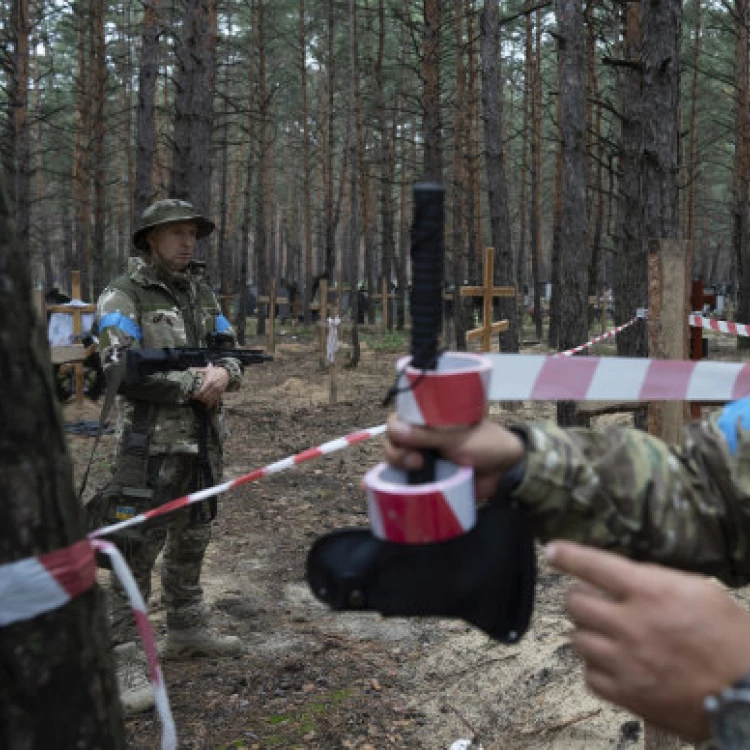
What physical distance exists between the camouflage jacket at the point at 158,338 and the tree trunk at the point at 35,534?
102 inches

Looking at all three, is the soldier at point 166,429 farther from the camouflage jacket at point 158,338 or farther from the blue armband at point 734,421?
the blue armband at point 734,421

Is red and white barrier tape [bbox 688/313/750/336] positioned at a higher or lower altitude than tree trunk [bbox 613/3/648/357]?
lower

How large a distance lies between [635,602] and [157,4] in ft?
46.5

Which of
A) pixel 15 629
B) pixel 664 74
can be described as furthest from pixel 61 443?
pixel 664 74

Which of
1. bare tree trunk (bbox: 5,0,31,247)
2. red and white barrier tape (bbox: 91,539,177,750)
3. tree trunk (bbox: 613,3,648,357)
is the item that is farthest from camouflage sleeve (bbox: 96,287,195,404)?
bare tree trunk (bbox: 5,0,31,247)

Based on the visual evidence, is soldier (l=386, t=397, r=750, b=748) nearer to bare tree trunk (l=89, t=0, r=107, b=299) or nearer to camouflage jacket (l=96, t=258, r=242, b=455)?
camouflage jacket (l=96, t=258, r=242, b=455)

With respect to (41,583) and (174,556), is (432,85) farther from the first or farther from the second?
(41,583)

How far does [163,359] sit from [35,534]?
8.59ft

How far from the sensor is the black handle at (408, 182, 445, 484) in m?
1.22

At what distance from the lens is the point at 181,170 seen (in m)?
11.2

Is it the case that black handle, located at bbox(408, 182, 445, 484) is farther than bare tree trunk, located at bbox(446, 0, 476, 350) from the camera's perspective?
No

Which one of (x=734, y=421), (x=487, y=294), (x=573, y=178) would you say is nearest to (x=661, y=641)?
(x=734, y=421)

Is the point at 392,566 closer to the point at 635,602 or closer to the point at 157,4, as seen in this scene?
the point at 635,602

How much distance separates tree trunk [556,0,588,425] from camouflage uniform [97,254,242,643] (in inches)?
209
